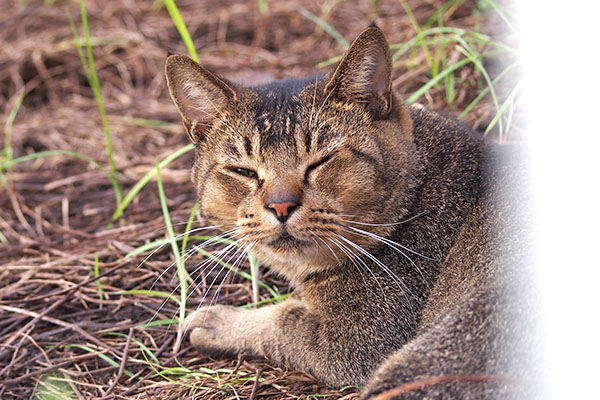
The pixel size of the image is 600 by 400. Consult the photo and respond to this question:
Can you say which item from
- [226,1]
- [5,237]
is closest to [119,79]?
[226,1]

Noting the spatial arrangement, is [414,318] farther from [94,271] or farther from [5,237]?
[5,237]

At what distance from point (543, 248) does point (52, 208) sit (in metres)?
3.23

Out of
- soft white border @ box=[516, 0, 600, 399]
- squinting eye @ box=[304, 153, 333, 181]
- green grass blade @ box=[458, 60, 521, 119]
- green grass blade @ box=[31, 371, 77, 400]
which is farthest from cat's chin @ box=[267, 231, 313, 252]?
green grass blade @ box=[458, 60, 521, 119]

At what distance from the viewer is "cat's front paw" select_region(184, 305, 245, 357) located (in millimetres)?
3047

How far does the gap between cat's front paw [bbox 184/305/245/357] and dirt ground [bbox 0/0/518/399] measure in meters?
0.06

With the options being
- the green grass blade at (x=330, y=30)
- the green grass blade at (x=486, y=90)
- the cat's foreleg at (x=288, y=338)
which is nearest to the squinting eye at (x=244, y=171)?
the cat's foreleg at (x=288, y=338)

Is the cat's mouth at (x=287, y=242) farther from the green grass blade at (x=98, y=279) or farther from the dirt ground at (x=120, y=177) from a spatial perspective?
the green grass blade at (x=98, y=279)

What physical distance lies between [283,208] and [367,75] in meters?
0.69

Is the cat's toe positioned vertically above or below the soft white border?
below

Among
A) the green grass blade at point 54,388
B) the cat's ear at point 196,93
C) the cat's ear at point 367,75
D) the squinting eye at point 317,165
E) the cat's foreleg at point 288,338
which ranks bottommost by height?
the green grass blade at point 54,388

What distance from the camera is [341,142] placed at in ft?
9.00

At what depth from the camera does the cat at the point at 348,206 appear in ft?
8.65

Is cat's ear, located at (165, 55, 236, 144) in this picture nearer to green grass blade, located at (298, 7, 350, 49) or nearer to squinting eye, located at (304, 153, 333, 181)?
squinting eye, located at (304, 153, 333, 181)

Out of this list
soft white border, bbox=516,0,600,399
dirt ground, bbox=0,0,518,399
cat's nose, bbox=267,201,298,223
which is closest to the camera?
soft white border, bbox=516,0,600,399
